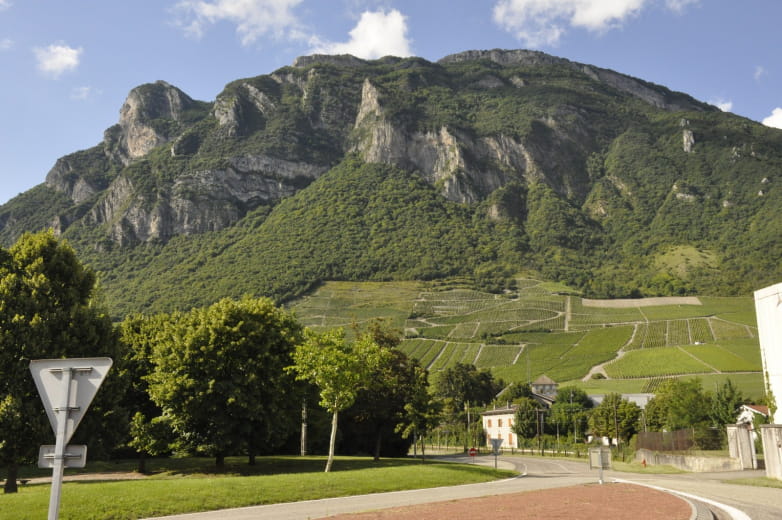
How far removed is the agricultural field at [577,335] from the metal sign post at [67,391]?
106692 mm

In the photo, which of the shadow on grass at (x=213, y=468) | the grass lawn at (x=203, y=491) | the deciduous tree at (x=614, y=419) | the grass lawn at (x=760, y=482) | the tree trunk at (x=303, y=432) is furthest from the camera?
the deciduous tree at (x=614, y=419)

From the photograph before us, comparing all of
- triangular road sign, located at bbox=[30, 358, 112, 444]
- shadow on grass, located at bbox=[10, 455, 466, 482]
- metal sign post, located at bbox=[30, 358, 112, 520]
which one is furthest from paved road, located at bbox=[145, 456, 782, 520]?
triangular road sign, located at bbox=[30, 358, 112, 444]

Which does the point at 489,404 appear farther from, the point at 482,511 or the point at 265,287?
the point at 482,511

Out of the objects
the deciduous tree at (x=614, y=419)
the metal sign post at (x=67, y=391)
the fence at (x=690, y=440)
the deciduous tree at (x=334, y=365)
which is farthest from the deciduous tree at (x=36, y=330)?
the deciduous tree at (x=614, y=419)

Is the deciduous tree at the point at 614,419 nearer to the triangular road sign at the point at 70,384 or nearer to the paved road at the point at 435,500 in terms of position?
the paved road at the point at 435,500

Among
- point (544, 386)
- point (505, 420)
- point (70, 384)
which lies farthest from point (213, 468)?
point (544, 386)

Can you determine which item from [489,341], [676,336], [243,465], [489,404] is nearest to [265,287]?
[489,341]

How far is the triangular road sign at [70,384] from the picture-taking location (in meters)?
6.90

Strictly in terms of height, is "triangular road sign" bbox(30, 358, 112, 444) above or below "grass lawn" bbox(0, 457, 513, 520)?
above

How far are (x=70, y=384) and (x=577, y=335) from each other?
164180mm

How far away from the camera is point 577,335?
160500 millimetres

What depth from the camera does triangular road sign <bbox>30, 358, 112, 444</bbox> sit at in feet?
22.6

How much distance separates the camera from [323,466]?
36.7m

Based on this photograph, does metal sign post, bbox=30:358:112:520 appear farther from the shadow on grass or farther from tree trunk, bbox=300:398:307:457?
tree trunk, bbox=300:398:307:457
